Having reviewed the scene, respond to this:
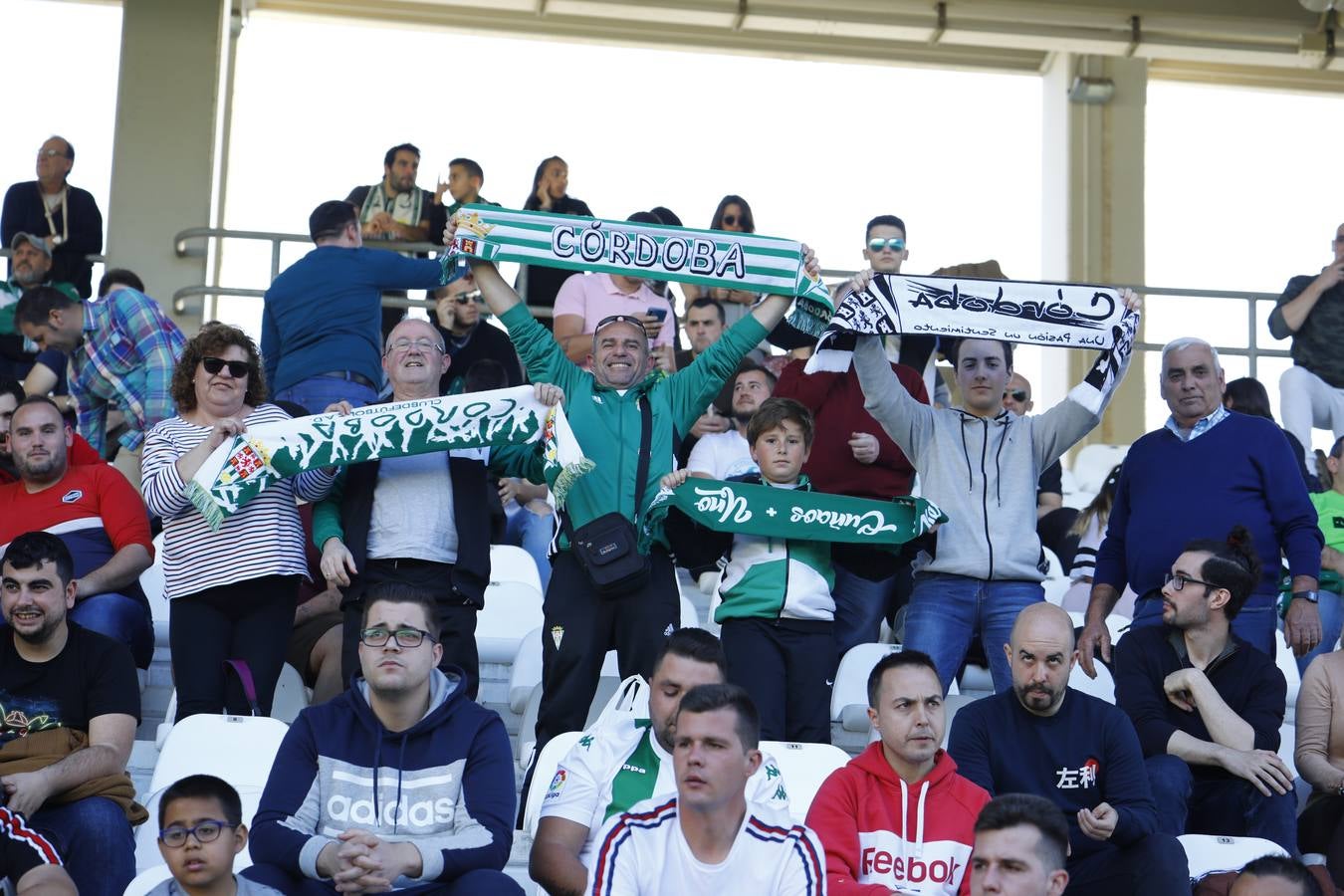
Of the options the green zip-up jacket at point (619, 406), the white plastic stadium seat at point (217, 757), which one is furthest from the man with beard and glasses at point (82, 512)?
the green zip-up jacket at point (619, 406)

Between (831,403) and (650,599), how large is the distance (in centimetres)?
145

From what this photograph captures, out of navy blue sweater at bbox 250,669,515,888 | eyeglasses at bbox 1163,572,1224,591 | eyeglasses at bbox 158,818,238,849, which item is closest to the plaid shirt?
navy blue sweater at bbox 250,669,515,888

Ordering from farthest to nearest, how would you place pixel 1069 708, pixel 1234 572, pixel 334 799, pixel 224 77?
pixel 224 77 → pixel 1234 572 → pixel 1069 708 → pixel 334 799

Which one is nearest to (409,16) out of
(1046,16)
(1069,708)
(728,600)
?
(1046,16)

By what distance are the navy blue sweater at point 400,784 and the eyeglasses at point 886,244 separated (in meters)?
3.36

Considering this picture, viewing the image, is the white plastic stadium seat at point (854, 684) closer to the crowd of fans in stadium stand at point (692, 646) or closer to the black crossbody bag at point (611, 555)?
the crowd of fans in stadium stand at point (692, 646)

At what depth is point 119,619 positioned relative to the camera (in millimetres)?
5438

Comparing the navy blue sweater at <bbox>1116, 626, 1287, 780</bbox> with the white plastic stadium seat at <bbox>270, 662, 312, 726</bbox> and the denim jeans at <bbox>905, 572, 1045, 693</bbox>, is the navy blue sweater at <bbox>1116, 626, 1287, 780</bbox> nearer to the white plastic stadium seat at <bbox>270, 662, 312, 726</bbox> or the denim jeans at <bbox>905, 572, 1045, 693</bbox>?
the denim jeans at <bbox>905, 572, 1045, 693</bbox>

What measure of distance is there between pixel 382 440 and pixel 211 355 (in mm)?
672

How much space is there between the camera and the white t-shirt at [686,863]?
12.2 ft

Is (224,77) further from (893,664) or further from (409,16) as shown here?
(893,664)

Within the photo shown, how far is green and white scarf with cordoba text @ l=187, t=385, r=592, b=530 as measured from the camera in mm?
5352

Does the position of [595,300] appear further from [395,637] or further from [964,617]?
[395,637]

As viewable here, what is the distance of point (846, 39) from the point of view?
524 inches
